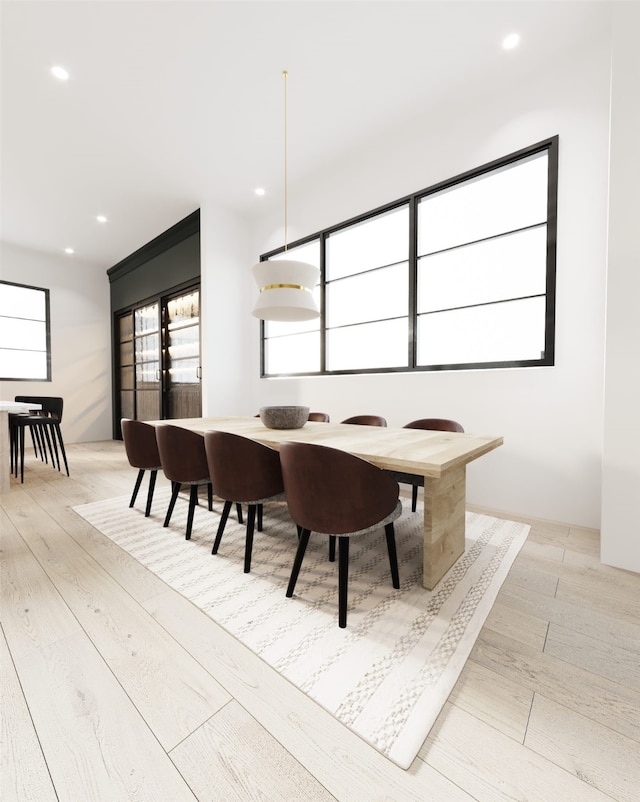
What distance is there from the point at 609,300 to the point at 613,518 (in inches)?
45.7

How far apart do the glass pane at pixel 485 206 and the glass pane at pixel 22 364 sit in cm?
633

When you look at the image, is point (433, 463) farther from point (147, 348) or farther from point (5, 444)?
point (147, 348)

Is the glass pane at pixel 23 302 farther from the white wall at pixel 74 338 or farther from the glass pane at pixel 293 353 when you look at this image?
the glass pane at pixel 293 353

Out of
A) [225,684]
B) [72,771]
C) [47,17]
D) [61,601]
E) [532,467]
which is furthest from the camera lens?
[532,467]

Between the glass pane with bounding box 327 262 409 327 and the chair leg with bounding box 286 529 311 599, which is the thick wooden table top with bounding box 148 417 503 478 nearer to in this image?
the chair leg with bounding box 286 529 311 599

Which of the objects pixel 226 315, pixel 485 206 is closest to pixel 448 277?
pixel 485 206

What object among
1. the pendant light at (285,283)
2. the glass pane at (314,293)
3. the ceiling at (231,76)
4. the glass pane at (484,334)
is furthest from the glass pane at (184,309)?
the glass pane at (484,334)

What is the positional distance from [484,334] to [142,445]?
2.78 meters

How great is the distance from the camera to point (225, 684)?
3.64 feet

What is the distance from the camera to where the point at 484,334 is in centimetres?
287

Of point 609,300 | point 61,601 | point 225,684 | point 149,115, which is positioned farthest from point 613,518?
point 149,115

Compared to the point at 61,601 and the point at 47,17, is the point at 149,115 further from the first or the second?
the point at 61,601

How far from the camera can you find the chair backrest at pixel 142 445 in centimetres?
257

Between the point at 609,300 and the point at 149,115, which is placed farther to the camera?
the point at 149,115
